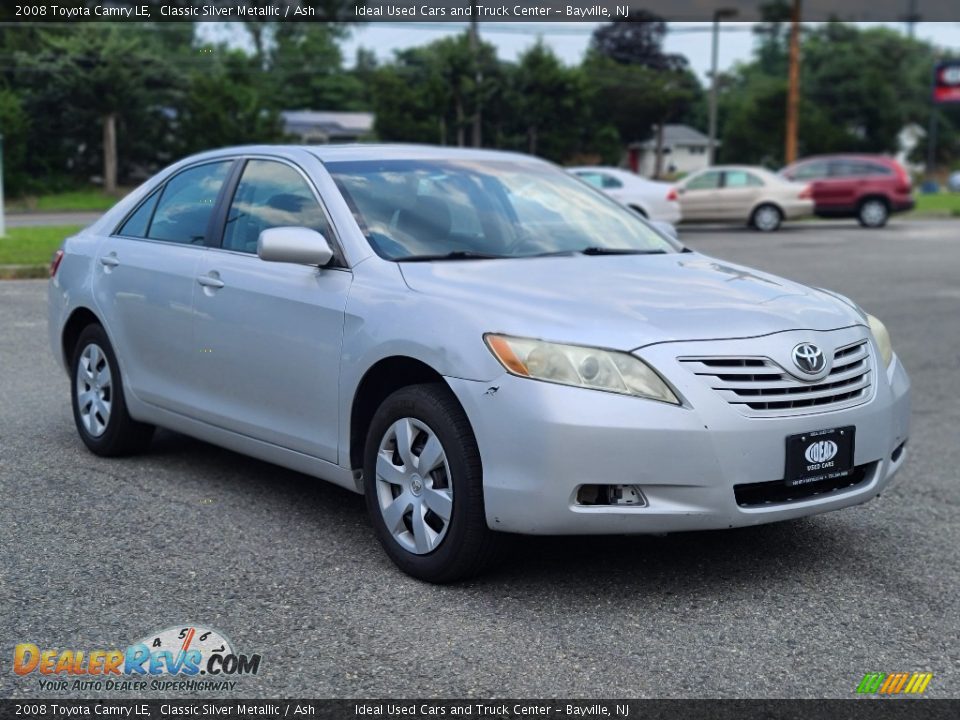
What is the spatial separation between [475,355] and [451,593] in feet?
2.76

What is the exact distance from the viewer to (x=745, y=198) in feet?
92.3

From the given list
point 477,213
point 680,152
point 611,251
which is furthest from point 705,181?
point 680,152

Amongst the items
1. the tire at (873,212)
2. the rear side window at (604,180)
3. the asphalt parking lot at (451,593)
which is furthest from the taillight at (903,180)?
the asphalt parking lot at (451,593)

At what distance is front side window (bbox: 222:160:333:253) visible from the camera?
209 inches

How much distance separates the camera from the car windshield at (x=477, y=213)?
202 inches

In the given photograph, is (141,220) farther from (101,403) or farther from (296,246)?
(296,246)

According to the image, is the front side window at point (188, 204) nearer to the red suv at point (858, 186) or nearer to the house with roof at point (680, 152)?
the red suv at point (858, 186)

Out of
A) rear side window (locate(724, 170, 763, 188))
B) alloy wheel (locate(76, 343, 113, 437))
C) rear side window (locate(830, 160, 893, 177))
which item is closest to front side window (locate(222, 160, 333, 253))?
alloy wheel (locate(76, 343, 113, 437))

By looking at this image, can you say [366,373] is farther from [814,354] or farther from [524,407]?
[814,354]

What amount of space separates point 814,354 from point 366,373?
162 cm

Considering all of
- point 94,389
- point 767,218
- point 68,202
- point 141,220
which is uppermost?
point 141,220

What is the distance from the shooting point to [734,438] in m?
4.12

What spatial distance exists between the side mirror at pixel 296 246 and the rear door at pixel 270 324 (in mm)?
102

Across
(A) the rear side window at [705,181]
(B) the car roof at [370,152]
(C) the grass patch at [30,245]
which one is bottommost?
(C) the grass patch at [30,245]
